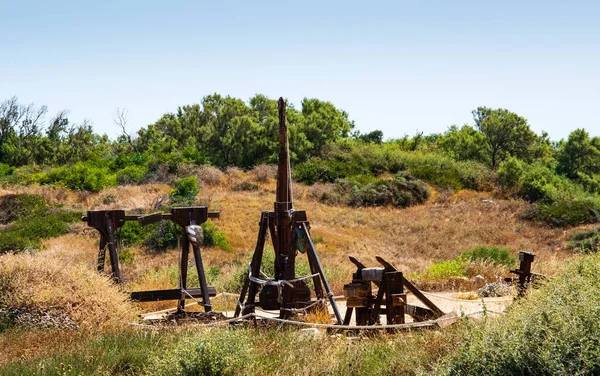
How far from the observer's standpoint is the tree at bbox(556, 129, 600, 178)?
40.3 m

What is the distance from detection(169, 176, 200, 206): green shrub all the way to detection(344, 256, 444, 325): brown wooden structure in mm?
21051

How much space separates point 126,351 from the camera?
6.52 m

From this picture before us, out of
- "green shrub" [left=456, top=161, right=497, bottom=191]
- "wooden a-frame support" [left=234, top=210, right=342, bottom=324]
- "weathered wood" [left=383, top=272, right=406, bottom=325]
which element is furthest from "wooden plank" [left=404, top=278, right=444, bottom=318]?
"green shrub" [left=456, top=161, right=497, bottom=191]

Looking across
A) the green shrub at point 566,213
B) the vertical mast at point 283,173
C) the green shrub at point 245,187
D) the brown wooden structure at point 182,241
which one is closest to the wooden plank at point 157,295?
the brown wooden structure at point 182,241

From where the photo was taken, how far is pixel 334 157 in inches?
1658

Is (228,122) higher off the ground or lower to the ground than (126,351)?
higher

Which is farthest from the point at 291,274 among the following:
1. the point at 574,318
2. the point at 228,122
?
the point at 228,122

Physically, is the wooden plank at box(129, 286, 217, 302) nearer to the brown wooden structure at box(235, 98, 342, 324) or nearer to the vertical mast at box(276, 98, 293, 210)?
the brown wooden structure at box(235, 98, 342, 324)

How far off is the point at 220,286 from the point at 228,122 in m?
32.7

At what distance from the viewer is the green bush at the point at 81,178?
1351 inches

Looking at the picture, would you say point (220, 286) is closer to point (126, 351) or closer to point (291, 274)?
point (291, 274)

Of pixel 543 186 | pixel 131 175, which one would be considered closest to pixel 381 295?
pixel 543 186

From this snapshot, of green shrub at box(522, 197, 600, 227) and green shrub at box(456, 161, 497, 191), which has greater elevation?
green shrub at box(456, 161, 497, 191)

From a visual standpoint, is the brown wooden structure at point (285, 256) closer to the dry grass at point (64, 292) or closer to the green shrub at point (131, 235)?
the dry grass at point (64, 292)
